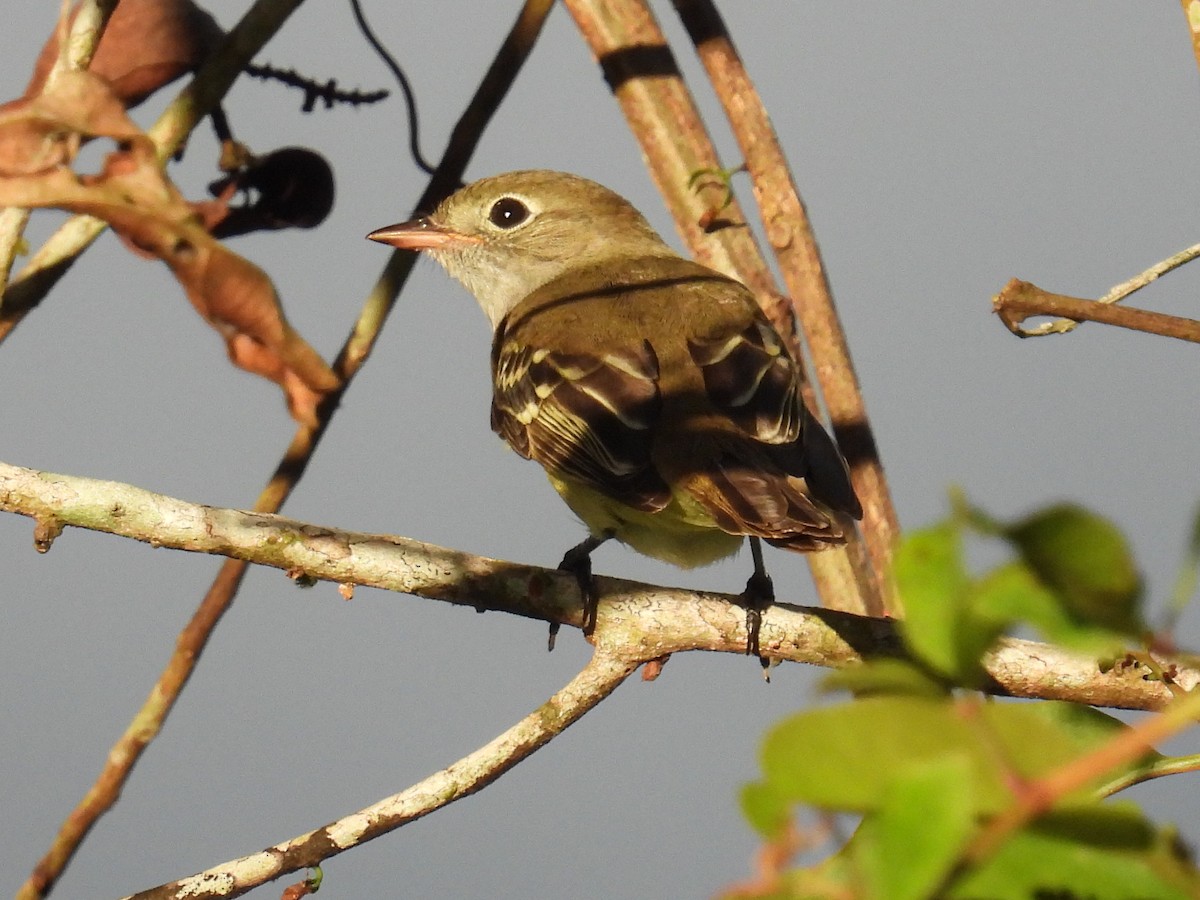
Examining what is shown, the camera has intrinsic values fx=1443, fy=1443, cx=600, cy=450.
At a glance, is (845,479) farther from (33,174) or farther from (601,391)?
(33,174)

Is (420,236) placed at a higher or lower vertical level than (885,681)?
higher

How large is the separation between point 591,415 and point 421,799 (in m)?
1.10

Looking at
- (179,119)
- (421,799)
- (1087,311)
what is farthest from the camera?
(179,119)

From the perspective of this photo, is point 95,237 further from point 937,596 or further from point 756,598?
point 937,596

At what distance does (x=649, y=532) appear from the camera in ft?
11.0

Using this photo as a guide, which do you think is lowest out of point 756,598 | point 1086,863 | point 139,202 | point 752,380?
point 756,598

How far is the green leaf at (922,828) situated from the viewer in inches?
16.4

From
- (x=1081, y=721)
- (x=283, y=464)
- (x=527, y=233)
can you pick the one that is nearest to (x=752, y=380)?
(x=283, y=464)

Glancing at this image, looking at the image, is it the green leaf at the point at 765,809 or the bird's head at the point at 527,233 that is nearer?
the green leaf at the point at 765,809

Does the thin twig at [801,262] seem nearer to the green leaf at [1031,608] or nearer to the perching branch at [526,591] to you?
the perching branch at [526,591]

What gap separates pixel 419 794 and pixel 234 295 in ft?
2.68

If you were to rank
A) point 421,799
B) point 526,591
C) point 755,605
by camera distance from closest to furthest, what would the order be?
point 421,799 → point 526,591 → point 755,605

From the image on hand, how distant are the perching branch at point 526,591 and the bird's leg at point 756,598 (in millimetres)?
15

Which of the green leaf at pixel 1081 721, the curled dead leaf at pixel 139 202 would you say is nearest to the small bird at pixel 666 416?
the curled dead leaf at pixel 139 202
